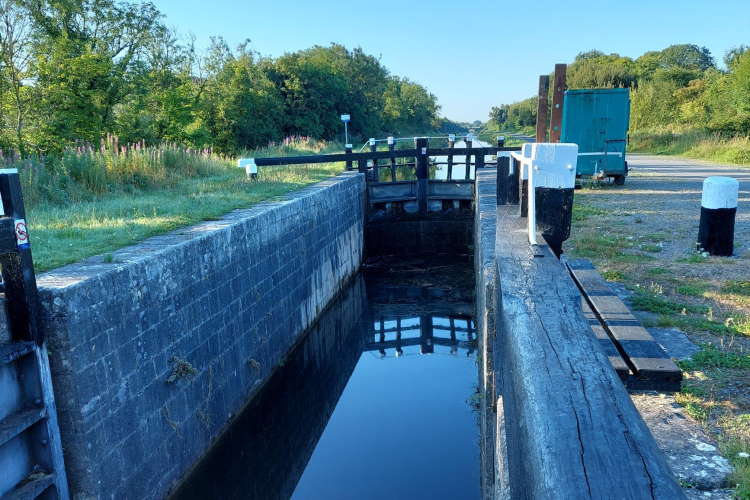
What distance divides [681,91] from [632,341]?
1359 inches

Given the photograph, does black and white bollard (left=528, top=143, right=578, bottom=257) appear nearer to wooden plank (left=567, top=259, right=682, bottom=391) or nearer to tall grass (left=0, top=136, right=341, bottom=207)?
wooden plank (left=567, top=259, right=682, bottom=391)

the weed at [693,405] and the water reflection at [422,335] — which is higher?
the weed at [693,405]

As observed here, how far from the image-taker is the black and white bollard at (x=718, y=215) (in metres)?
5.41

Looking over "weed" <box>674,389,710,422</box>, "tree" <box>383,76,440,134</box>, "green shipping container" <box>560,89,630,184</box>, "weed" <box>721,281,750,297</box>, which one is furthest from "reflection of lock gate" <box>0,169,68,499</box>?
"tree" <box>383,76,440,134</box>

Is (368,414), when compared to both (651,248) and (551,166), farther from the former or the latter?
(551,166)

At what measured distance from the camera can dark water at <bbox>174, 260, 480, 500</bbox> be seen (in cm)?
512

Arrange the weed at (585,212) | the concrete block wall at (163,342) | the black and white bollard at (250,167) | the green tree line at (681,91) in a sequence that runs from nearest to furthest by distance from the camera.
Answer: the concrete block wall at (163,342)
the weed at (585,212)
the black and white bollard at (250,167)
the green tree line at (681,91)

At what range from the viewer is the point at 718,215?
5629mm

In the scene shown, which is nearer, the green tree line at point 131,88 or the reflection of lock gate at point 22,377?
the reflection of lock gate at point 22,377

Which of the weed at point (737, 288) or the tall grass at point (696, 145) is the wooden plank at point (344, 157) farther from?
the tall grass at point (696, 145)

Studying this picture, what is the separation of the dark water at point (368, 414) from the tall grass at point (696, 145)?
14.7 m

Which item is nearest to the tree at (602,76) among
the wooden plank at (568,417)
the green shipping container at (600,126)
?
the green shipping container at (600,126)

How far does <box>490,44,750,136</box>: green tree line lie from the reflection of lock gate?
83.2 feet

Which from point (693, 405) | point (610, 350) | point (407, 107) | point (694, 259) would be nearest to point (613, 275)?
point (694, 259)
